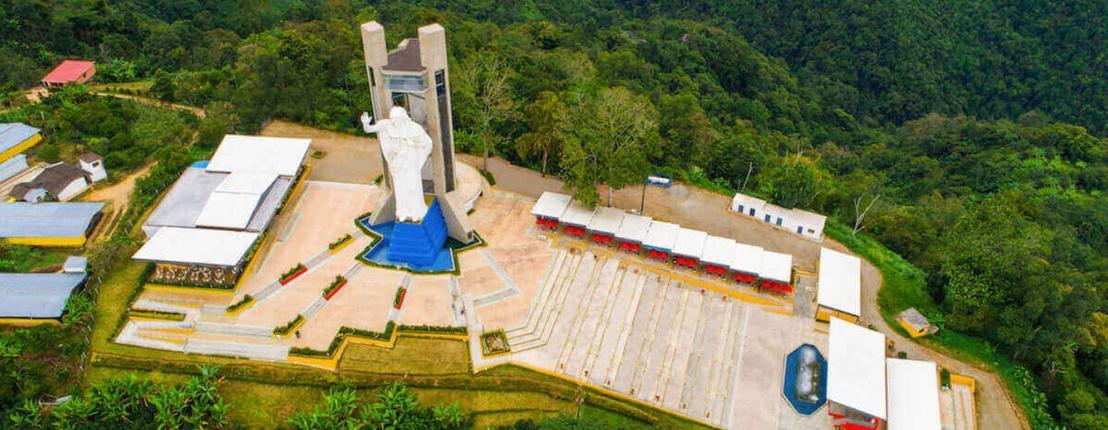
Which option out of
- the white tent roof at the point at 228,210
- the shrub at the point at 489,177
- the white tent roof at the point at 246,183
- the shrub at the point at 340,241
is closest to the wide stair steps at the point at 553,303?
the shrub at the point at 489,177

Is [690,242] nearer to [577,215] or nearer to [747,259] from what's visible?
[747,259]

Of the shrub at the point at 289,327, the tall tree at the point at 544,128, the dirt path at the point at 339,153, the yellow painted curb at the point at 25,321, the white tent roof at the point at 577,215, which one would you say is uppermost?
the tall tree at the point at 544,128

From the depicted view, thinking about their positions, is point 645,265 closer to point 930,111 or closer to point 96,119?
point 96,119

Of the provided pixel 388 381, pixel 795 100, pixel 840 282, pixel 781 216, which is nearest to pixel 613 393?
pixel 388 381

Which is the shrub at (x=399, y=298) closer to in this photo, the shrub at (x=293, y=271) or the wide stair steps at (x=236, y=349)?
the wide stair steps at (x=236, y=349)

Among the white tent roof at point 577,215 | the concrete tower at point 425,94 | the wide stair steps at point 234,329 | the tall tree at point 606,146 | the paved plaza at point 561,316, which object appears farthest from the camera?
the tall tree at point 606,146

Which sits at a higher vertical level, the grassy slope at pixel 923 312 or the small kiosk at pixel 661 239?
the small kiosk at pixel 661 239
